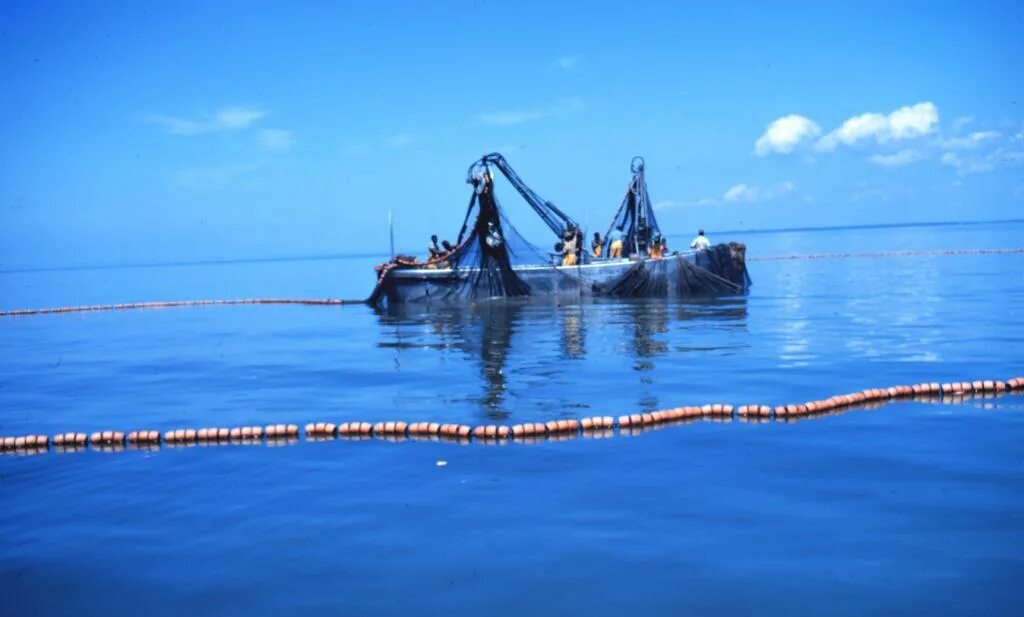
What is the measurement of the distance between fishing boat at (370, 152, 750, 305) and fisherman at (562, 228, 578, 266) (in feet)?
0.11

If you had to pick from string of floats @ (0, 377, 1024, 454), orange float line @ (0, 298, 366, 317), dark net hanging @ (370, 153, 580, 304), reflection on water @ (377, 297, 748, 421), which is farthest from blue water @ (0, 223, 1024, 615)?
orange float line @ (0, 298, 366, 317)

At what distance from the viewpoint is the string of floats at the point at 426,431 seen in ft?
35.9

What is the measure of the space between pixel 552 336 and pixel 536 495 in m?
13.3

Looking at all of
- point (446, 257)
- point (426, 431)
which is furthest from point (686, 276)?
A: point (426, 431)

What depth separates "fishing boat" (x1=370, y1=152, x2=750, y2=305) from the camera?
2820cm

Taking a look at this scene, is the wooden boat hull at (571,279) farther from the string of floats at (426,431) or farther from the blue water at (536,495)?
the string of floats at (426,431)

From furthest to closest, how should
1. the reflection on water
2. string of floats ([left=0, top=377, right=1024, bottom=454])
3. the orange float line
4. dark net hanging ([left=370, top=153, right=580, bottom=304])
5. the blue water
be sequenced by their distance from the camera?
the orange float line < dark net hanging ([left=370, top=153, right=580, bottom=304]) < the reflection on water < string of floats ([left=0, top=377, right=1024, bottom=454]) < the blue water

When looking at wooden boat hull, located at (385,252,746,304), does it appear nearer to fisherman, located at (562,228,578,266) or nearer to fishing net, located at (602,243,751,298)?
fishing net, located at (602,243,751,298)

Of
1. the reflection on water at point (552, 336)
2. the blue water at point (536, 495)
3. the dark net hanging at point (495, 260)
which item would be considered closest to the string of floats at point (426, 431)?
the blue water at point (536, 495)

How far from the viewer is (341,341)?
2314 cm

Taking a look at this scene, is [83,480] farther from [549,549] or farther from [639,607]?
[639,607]

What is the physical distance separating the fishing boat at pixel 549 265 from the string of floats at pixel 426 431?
1661 cm

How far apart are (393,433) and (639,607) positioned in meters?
5.80

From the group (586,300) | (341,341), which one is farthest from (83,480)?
(586,300)
